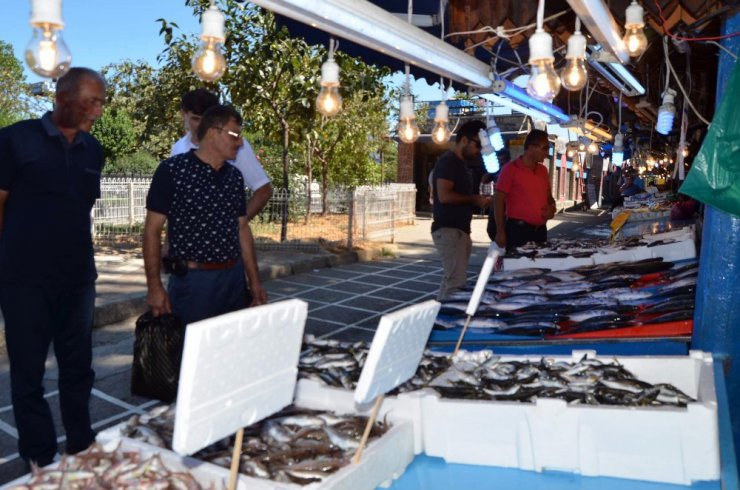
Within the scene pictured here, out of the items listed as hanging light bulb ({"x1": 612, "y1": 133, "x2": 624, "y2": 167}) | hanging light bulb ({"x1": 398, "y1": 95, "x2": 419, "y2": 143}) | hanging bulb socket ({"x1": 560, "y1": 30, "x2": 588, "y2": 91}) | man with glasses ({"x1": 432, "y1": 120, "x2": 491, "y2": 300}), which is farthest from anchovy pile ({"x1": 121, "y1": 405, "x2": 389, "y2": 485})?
hanging light bulb ({"x1": 612, "y1": 133, "x2": 624, "y2": 167})

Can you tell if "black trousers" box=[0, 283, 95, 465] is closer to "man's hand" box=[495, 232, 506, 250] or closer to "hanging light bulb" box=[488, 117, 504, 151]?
"man's hand" box=[495, 232, 506, 250]

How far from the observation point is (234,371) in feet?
5.57

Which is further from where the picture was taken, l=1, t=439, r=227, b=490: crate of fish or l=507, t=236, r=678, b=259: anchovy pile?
l=507, t=236, r=678, b=259: anchovy pile

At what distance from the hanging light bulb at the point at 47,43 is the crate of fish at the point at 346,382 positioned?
62.0 inches

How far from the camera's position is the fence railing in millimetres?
12969

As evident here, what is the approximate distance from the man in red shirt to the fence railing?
20.5 feet

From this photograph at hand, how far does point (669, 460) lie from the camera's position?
222 centimetres

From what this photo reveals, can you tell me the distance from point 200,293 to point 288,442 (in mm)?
1457

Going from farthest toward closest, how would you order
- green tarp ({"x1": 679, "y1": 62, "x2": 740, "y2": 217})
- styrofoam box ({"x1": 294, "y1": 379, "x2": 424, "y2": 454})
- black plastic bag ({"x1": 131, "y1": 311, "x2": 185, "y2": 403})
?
black plastic bag ({"x1": 131, "y1": 311, "x2": 185, "y2": 403}), green tarp ({"x1": 679, "y1": 62, "x2": 740, "y2": 217}), styrofoam box ({"x1": 294, "y1": 379, "x2": 424, "y2": 454})

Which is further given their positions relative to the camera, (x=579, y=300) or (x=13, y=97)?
(x=13, y=97)

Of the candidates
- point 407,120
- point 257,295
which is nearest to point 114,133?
point 407,120

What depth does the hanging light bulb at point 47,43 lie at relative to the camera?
2.04 meters

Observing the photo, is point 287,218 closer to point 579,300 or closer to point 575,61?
point 579,300

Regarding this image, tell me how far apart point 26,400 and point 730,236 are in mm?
3762
